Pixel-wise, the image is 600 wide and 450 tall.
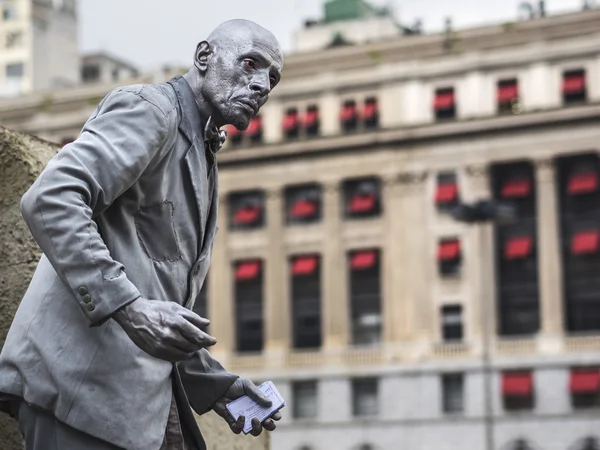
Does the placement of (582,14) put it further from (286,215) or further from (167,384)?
(167,384)

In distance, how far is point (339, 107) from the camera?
62.9 meters

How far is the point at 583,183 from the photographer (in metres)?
58.1

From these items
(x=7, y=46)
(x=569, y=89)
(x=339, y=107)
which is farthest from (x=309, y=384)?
(x=7, y=46)

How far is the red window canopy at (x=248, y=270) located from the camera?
210 feet

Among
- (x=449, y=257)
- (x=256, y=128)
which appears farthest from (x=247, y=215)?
(x=449, y=257)

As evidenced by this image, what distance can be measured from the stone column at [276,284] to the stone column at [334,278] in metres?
1.84

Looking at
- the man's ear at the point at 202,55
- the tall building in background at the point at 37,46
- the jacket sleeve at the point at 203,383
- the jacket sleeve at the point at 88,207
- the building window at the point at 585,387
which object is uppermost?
the tall building in background at the point at 37,46

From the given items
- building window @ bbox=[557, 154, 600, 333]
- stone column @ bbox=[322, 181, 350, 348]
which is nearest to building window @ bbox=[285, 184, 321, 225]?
stone column @ bbox=[322, 181, 350, 348]

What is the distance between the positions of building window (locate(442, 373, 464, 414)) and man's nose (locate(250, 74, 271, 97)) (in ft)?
183

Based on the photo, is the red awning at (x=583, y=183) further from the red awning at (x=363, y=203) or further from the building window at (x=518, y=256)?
the red awning at (x=363, y=203)

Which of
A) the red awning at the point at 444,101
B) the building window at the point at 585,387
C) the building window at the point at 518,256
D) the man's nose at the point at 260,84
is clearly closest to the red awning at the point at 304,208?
the red awning at the point at 444,101

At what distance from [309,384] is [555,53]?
1733 cm

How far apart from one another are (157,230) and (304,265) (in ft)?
196

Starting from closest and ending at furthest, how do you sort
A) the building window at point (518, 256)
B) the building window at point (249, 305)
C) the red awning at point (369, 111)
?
the building window at point (518, 256) → the red awning at point (369, 111) → the building window at point (249, 305)
